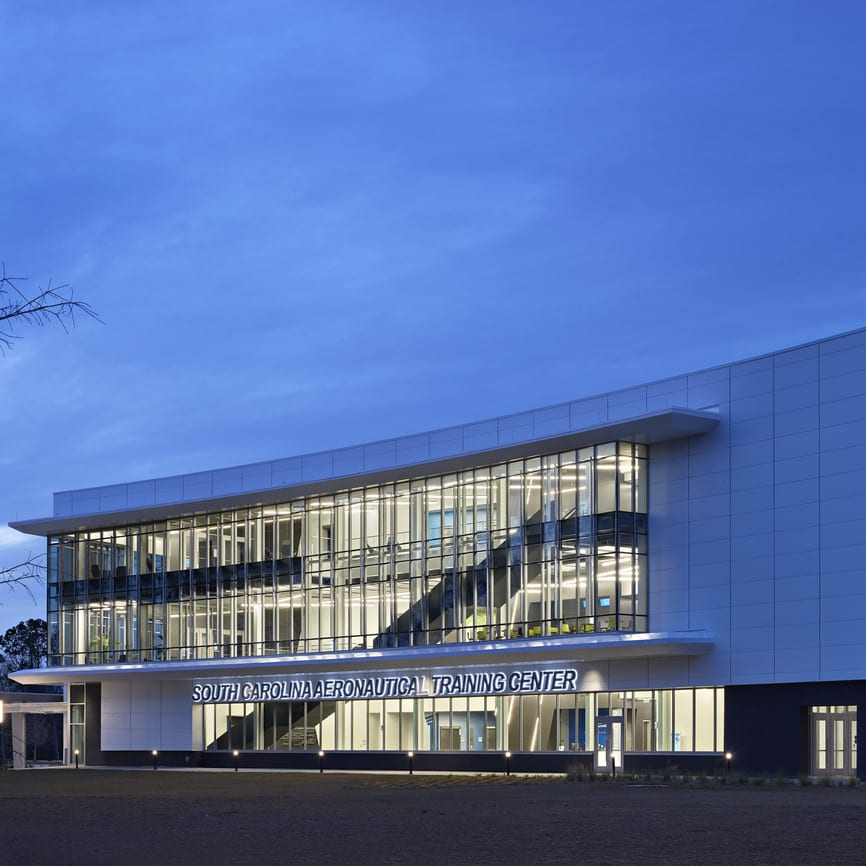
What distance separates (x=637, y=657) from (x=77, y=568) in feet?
98.9

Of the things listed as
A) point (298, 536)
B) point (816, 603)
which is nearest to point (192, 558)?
point (298, 536)

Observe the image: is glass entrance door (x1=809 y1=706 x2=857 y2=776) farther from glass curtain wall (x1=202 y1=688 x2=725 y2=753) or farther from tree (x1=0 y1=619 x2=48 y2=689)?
tree (x1=0 y1=619 x2=48 y2=689)

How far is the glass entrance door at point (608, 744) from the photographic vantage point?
45.0m

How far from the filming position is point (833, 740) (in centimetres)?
4303

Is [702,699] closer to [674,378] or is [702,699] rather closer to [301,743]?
[674,378]

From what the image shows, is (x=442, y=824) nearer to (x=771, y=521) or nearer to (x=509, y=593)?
(x=771, y=521)

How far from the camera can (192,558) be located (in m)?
63.2

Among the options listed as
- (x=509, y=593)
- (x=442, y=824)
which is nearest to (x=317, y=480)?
(x=509, y=593)

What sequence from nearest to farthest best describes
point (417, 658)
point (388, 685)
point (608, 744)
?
1. point (608, 744)
2. point (417, 658)
3. point (388, 685)

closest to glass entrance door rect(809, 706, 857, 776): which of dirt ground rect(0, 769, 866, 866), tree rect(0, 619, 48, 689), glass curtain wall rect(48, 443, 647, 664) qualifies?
dirt ground rect(0, 769, 866, 866)

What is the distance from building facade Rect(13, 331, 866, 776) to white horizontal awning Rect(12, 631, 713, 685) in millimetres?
148

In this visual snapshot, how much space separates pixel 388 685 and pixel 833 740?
18.8 m

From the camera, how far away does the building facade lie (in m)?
43.7

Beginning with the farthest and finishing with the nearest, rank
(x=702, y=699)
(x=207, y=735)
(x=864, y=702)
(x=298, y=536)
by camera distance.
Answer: (x=207, y=735)
(x=298, y=536)
(x=702, y=699)
(x=864, y=702)
